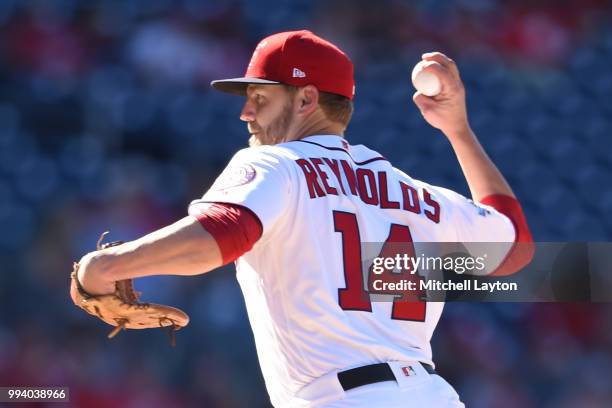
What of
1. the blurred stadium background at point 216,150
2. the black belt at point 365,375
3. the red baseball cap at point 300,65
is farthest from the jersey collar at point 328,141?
the blurred stadium background at point 216,150

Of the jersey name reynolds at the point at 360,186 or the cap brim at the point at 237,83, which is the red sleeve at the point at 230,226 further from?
the cap brim at the point at 237,83

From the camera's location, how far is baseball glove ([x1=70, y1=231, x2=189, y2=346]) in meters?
1.67

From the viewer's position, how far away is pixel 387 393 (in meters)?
1.73

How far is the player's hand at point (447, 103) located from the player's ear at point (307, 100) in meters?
0.29

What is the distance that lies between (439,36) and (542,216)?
1.40m

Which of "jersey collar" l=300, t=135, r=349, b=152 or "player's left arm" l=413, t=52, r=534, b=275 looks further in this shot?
"player's left arm" l=413, t=52, r=534, b=275

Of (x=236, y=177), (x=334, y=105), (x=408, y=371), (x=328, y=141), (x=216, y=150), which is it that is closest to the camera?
(x=236, y=177)

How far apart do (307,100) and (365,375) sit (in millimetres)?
645

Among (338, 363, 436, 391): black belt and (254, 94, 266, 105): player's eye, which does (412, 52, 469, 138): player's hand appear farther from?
(338, 363, 436, 391): black belt

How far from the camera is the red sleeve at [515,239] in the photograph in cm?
209

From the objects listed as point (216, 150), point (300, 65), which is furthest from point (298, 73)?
point (216, 150)

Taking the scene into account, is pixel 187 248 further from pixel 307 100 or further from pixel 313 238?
pixel 307 100

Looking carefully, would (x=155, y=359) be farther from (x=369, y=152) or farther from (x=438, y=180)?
(x=369, y=152)

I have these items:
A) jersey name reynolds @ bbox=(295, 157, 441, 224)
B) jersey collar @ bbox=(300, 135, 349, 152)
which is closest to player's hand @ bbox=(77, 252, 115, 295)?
jersey name reynolds @ bbox=(295, 157, 441, 224)
